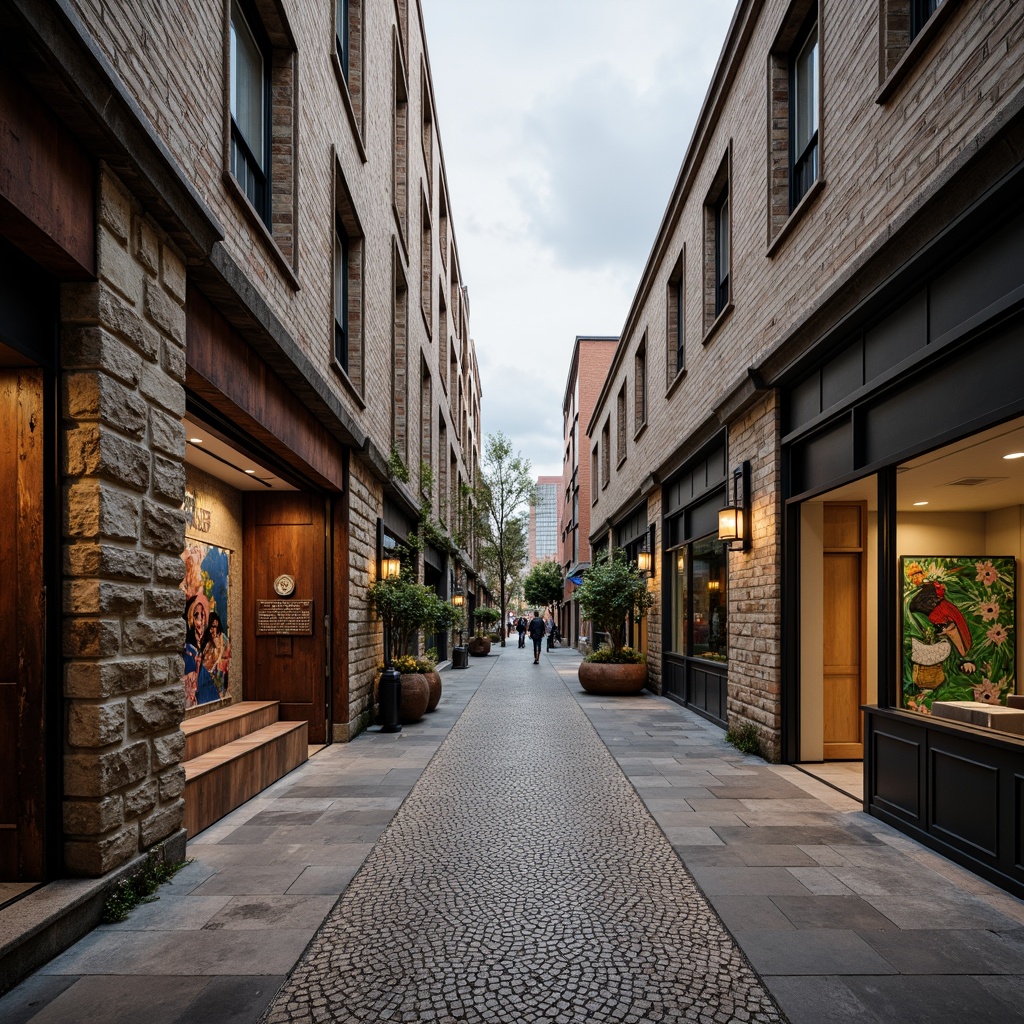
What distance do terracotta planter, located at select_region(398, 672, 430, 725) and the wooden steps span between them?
2.61 m

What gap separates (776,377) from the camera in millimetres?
7898

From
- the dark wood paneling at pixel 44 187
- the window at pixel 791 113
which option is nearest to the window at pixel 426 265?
the window at pixel 791 113

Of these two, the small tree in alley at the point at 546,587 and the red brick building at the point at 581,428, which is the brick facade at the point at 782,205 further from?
the small tree in alley at the point at 546,587

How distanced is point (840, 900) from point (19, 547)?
4860mm

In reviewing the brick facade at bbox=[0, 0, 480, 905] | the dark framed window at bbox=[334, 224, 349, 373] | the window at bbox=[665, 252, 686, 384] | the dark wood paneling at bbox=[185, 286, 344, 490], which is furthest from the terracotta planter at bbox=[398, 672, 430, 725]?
the window at bbox=[665, 252, 686, 384]

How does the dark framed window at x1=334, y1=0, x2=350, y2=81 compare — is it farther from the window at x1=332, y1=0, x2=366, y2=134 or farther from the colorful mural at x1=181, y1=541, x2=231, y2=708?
the colorful mural at x1=181, y1=541, x2=231, y2=708

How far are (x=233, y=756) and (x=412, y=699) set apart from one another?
4.78 metres

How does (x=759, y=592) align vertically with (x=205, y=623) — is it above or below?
above

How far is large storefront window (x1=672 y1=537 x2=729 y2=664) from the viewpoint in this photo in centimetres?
1062

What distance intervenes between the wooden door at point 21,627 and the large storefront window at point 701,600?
26.9ft

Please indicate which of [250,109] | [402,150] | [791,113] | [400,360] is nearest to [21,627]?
[250,109]

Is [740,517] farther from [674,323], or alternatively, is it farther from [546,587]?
[546,587]

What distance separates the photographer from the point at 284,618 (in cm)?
870

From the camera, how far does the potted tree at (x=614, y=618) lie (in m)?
14.5
